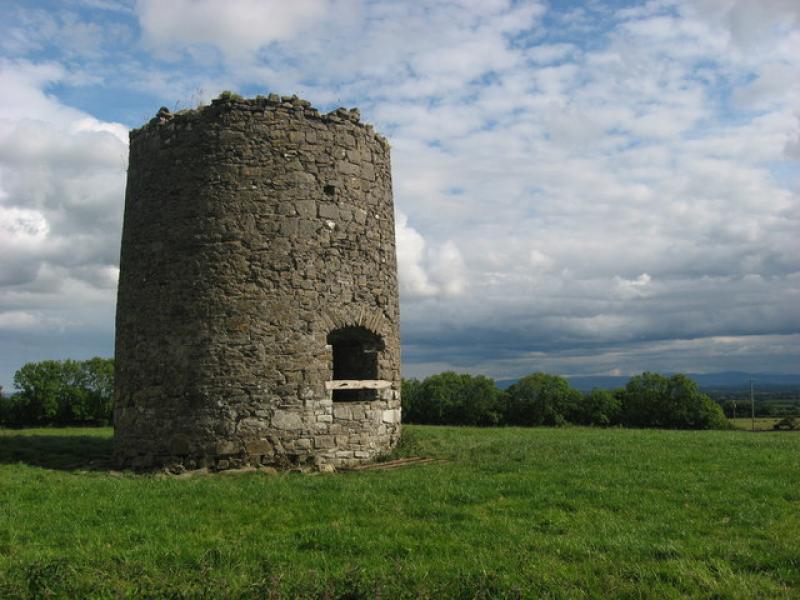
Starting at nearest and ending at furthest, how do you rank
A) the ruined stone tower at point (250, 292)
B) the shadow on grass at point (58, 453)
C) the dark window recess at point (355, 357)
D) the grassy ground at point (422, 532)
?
the grassy ground at point (422, 532) < the ruined stone tower at point (250, 292) < the shadow on grass at point (58, 453) < the dark window recess at point (355, 357)

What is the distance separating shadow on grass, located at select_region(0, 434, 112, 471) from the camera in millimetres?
12664

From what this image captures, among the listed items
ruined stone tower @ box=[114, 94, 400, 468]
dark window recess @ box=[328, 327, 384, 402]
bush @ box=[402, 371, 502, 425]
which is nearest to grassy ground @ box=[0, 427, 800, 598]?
ruined stone tower @ box=[114, 94, 400, 468]

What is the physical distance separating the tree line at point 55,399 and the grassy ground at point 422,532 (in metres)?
21.7

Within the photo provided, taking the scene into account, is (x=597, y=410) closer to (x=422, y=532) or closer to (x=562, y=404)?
(x=562, y=404)

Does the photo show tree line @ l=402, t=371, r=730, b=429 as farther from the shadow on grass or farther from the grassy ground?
the grassy ground

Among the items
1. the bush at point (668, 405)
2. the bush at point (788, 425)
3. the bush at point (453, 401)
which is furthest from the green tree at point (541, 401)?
the bush at point (788, 425)

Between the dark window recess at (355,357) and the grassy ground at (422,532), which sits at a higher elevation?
the dark window recess at (355,357)

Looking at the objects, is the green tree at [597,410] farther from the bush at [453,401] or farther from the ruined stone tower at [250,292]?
the ruined stone tower at [250,292]

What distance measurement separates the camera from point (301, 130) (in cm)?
1273

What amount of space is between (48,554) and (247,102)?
8745 mm

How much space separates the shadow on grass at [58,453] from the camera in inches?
499

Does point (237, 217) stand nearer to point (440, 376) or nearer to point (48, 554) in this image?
point (48, 554)

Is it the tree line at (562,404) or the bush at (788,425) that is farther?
the tree line at (562,404)

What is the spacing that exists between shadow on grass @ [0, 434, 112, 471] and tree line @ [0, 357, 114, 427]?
15.4 m
